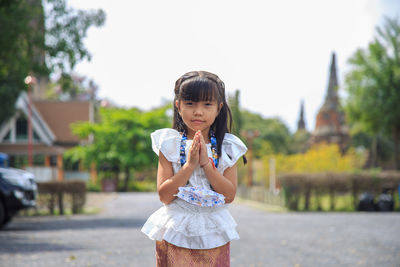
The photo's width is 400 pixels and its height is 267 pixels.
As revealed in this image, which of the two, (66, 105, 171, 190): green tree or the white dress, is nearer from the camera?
the white dress

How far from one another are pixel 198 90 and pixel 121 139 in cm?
3188

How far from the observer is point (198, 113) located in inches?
103

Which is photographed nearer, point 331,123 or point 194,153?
point 194,153

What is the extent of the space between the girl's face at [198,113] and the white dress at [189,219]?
0.34ft

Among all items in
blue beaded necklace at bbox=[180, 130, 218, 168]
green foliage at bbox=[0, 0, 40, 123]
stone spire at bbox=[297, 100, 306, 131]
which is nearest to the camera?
blue beaded necklace at bbox=[180, 130, 218, 168]

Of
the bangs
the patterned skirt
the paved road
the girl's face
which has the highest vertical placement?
the bangs

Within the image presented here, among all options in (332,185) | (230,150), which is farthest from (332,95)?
(230,150)

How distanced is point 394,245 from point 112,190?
2881cm

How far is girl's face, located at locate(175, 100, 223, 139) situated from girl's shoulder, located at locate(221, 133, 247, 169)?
156 millimetres

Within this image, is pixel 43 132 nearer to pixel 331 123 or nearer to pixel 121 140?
pixel 121 140

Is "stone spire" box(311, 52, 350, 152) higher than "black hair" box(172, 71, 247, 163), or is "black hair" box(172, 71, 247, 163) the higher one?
"stone spire" box(311, 52, 350, 152)

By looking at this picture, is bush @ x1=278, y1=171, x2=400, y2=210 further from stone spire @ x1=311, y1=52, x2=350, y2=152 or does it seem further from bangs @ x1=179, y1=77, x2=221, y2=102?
stone spire @ x1=311, y1=52, x2=350, y2=152

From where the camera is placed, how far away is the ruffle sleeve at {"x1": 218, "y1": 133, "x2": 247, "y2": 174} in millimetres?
2668

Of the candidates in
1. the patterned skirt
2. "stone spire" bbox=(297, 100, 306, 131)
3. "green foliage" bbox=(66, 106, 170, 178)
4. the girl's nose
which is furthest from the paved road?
"stone spire" bbox=(297, 100, 306, 131)
